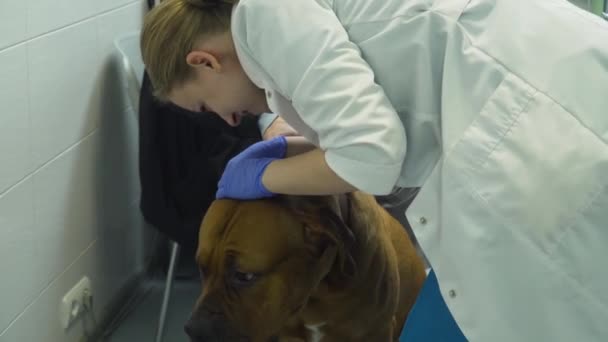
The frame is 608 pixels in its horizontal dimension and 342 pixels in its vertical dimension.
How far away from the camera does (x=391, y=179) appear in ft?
3.14

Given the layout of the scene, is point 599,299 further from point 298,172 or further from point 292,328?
point 292,328

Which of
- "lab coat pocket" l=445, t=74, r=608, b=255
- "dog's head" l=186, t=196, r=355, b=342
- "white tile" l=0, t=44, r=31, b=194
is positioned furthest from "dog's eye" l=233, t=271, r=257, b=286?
"white tile" l=0, t=44, r=31, b=194

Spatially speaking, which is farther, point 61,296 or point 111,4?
point 111,4

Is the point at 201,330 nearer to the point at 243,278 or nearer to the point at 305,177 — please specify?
the point at 243,278

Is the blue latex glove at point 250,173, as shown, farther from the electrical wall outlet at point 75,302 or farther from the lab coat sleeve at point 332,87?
the electrical wall outlet at point 75,302

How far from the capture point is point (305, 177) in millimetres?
1039

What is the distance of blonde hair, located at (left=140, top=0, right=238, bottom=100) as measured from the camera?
44.4 inches

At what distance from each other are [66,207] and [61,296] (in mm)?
232

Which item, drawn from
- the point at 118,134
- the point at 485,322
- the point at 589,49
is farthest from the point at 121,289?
the point at 589,49

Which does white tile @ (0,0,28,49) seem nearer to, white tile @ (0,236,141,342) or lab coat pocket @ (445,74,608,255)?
white tile @ (0,236,141,342)

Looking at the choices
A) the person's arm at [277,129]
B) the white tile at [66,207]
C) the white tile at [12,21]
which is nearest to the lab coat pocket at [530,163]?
the person's arm at [277,129]

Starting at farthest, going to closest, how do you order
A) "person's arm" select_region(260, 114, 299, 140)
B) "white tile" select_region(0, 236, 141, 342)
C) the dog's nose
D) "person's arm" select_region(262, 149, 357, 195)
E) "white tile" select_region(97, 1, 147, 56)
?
"white tile" select_region(97, 1, 147, 56) → "white tile" select_region(0, 236, 141, 342) → "person's arm" select_region(260, 114, 299, 140) → the dog's nose → "person's arm" select_region(262, 149, 357, 195)

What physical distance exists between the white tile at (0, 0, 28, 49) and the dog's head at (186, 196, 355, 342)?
2.17 feet

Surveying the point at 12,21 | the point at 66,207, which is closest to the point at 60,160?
the point at 66,207
